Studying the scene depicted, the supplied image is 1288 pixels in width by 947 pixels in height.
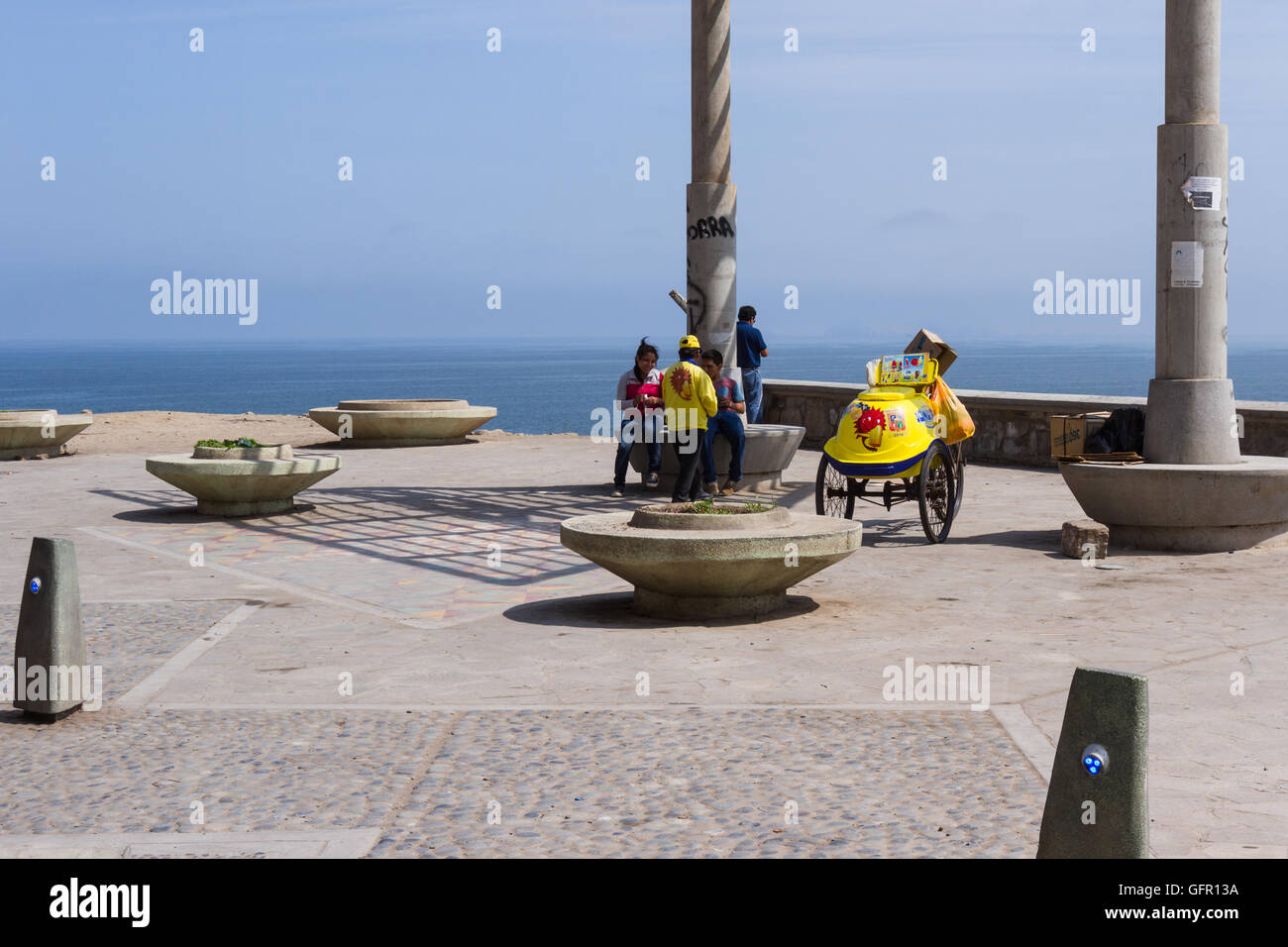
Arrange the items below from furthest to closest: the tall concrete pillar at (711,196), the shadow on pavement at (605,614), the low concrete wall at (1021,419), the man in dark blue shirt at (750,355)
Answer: the man in dark blue shirt at (750,355) → the low concrete wall at (1021,419) → the tall concrete pillar at (711,196) → the shadow on pavement at (605,614)

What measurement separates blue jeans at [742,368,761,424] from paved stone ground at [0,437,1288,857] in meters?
6.73

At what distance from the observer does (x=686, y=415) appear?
46.4 feet

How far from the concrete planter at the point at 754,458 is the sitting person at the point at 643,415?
12 cm

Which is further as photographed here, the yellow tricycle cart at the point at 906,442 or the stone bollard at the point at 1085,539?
the yellow tricycle cart at the point at 906,442

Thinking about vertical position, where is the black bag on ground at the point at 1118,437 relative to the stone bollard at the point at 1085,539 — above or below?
above

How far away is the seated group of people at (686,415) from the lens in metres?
14.1

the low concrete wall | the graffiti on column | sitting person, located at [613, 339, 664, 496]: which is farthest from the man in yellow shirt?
the low concrete wall

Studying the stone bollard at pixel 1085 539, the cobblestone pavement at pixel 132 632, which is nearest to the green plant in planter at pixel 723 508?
the cobblestone pavement at pixel 132 632

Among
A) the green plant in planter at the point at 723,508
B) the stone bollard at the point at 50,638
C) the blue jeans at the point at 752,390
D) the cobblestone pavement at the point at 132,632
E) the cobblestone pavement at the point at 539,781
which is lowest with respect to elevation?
the cobblestone pavement at the point at 539,781

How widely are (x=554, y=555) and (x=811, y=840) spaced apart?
7.06m

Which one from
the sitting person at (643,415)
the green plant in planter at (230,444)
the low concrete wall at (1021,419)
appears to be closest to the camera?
the green plant in planter at (230,444)

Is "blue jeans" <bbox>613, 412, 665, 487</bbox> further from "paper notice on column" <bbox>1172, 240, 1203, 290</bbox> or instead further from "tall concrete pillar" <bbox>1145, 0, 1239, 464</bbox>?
"paper notice on column" <bbox>1172, 240, 1203, 290</bbox>

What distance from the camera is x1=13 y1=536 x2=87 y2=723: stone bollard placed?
6789mm

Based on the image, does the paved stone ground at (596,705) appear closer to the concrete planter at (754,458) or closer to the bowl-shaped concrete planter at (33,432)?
the concrete planter at (754,458)
